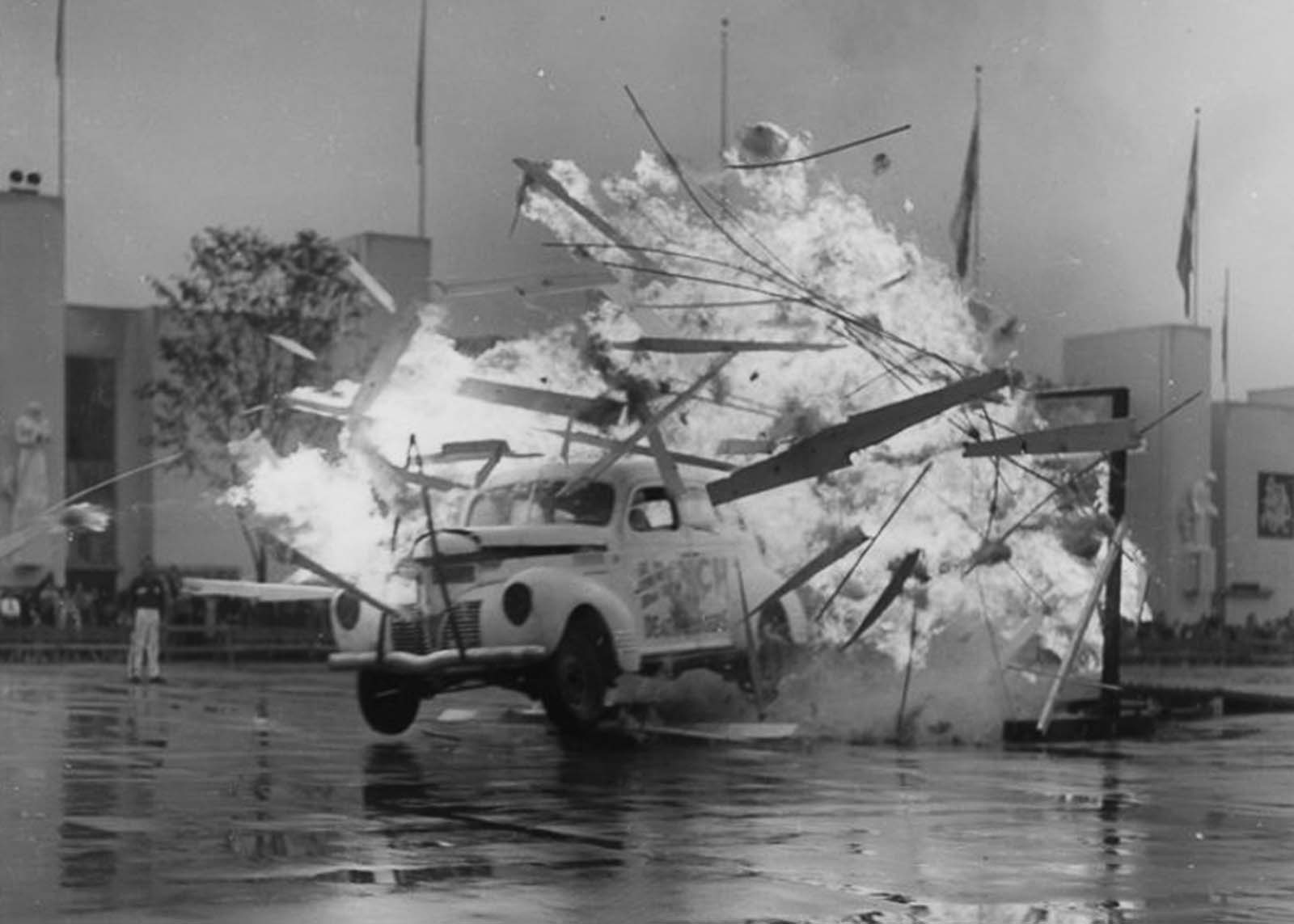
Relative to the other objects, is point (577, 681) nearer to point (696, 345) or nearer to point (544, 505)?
point (544, 505)

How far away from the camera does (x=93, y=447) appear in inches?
2371

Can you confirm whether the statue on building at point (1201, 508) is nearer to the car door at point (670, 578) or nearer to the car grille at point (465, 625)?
the car door at point (670, 578)

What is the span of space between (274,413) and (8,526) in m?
32.8

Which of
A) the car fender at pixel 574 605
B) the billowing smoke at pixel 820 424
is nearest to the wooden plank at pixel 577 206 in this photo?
the billowing smoke at pixel 820 424

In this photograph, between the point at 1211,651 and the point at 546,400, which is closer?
the point at 546,400

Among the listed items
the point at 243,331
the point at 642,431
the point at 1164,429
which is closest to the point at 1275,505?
the point at 1164,429

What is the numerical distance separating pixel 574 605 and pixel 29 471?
1382 inches

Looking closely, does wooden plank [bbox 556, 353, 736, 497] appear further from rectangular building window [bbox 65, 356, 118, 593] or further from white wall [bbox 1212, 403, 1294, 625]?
white wall [bbox 1212, 403, 1294, 625]

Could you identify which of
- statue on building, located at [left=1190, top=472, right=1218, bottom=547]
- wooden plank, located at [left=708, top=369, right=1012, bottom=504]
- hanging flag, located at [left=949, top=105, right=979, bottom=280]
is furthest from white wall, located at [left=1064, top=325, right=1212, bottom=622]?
wooden plank, located at [left=708, top=369, right=1012, bottom=504]

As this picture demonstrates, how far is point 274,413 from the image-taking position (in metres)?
23.3

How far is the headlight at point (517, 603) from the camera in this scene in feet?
68.4

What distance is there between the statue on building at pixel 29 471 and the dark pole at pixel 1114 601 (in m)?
34.3

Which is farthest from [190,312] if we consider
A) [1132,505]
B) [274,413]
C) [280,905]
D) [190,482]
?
[280,905]

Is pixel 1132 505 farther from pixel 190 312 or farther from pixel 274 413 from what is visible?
pixel 274 413
